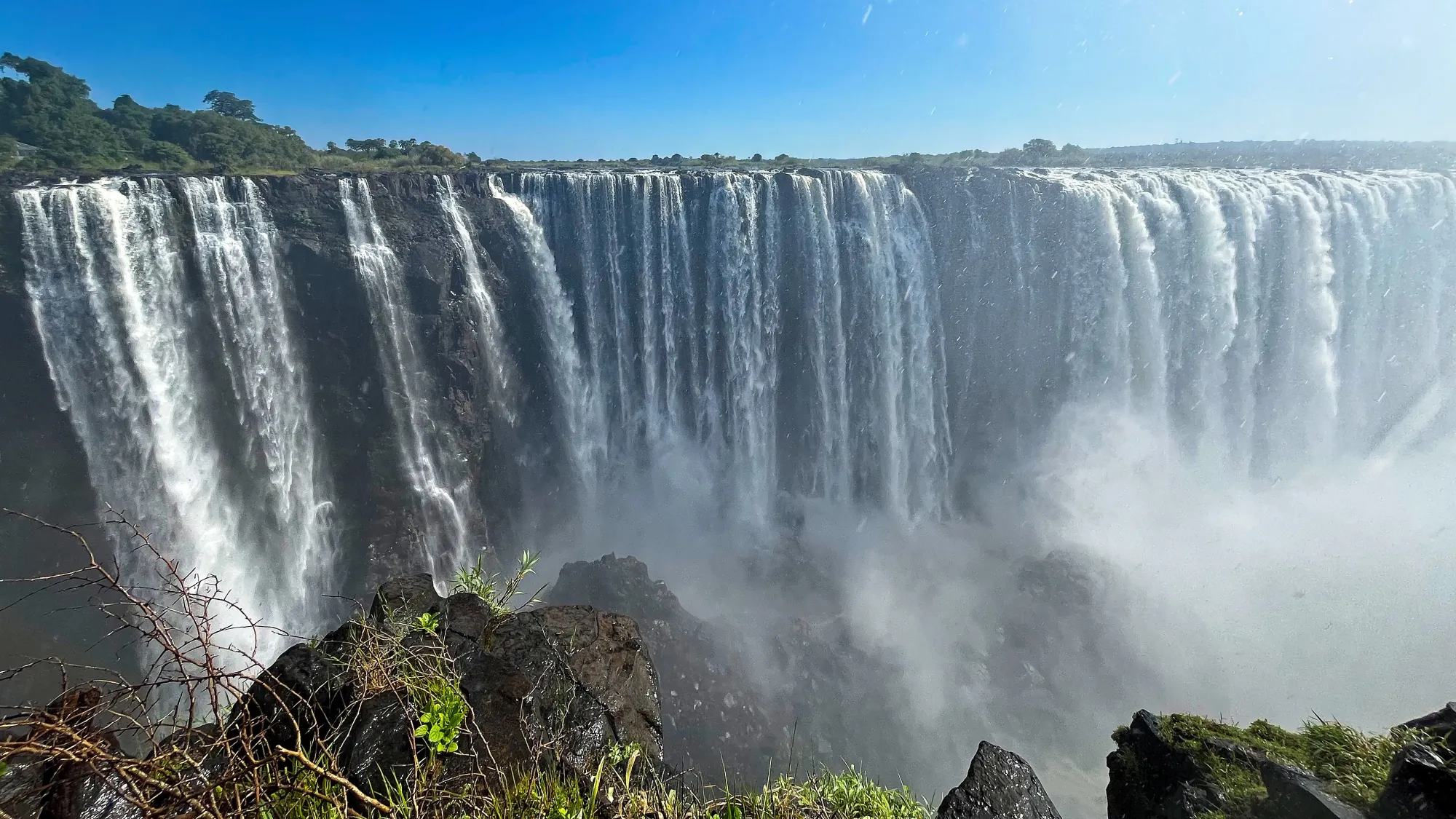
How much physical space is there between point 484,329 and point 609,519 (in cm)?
763

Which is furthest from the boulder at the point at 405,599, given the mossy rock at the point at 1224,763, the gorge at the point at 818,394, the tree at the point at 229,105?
the tree at the point at 229,105

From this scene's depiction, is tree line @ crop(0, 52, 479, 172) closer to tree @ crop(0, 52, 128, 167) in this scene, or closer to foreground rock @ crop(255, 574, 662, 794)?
tree @ crop(0, 52, 128, 167)

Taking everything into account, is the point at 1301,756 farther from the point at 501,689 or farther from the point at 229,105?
the point at 229,105

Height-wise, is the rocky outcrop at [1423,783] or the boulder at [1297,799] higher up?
the rocky outcrop at [1423,783]

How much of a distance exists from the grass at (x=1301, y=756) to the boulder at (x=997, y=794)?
1.16m

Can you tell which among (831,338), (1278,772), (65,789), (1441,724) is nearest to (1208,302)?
(831,338)

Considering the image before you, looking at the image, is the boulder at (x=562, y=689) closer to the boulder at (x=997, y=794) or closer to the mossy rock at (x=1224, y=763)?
the boulder at (x=997, y=794)

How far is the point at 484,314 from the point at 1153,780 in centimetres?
1816

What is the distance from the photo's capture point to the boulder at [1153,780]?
4.74m

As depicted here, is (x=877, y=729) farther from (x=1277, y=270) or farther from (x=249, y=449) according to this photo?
(x=1277, y=270)

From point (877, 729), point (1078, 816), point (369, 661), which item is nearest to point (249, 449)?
point (369, 661)

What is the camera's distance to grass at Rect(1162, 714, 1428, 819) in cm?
425

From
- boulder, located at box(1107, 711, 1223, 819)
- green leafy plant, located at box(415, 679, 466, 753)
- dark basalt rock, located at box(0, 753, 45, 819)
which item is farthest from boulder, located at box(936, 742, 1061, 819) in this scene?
dark basalt rock, located at box(0, 753, 45, 819)

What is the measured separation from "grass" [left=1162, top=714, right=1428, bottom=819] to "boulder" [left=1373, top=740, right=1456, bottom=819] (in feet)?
0.55
